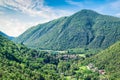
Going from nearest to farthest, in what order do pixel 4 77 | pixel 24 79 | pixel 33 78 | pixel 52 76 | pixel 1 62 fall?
1. pixel 4 77
2. pixel 24 79
3. pixel 33 78
4. pixel 1 62
5. pixel 52 76

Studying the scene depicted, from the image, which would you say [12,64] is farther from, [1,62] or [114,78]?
[114,78]

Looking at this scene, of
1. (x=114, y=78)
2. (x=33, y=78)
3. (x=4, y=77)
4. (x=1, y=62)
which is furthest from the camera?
(x=114, y=78)

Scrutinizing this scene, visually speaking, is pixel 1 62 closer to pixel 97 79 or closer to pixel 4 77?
pixel 4 77

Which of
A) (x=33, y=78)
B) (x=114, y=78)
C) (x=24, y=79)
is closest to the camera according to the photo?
(x=24, y=79)

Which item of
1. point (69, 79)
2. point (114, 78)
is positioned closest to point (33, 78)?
point (69, 79)

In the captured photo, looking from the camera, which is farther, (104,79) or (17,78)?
(104,79)

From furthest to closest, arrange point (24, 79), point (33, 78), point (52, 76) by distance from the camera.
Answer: point (52, 76) < point (33, 78) < point (24, 79)

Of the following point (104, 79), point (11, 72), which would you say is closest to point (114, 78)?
point (104, 79)

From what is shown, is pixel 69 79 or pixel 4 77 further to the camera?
pixel 69 79

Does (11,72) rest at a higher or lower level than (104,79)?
higher
